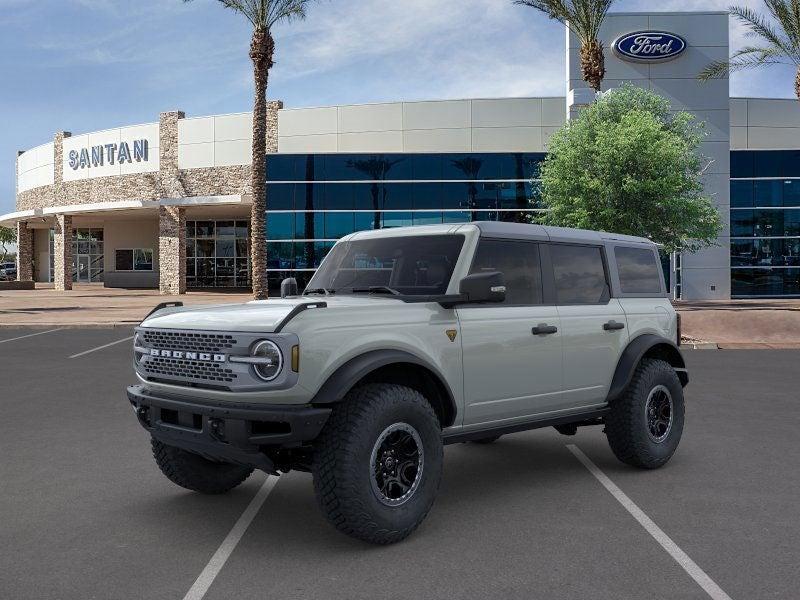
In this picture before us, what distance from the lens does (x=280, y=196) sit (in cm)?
3584

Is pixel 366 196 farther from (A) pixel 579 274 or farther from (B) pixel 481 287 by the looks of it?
(B) pixel 481 287

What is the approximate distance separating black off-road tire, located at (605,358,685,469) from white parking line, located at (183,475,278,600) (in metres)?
2.82

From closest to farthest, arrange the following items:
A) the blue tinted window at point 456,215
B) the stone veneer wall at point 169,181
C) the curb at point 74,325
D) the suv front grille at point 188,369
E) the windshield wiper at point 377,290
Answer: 1. the suv front grille at point 188,369
2. the windshield wiper at point 377,290
3. the curb at point 74,325
4. the blue tinted window at point 456,215
5. the stone veneer wall at point 169,181

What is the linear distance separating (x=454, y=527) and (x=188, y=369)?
197cm

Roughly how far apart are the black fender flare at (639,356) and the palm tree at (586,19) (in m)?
25.5

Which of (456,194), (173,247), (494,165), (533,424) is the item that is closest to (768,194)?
(494,165)

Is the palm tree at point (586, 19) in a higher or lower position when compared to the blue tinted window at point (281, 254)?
higher

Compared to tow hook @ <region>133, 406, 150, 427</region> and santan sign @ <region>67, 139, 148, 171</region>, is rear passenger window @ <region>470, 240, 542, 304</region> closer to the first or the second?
tow hook @ <region>133, 406, 150, 427</region>

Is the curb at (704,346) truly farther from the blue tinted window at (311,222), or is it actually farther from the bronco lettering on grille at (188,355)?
the blue tinted window at (311,222)

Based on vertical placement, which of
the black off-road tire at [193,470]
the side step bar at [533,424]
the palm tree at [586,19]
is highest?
the palm tree at [586,19]

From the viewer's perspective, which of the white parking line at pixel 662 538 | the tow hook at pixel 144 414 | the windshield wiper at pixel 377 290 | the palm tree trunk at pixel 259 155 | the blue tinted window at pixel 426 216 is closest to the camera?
the white parking line at pixel 662 538

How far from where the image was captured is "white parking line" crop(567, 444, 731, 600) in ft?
12.7

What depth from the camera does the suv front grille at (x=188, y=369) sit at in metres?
4.45

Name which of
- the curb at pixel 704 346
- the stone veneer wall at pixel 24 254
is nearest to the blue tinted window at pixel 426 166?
the curb at pixel 704 346
